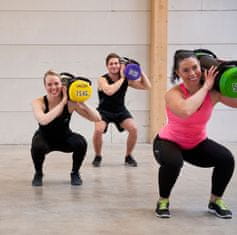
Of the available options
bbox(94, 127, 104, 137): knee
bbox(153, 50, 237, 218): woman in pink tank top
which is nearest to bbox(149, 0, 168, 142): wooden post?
bbox(94, 127, 104, 137): knee

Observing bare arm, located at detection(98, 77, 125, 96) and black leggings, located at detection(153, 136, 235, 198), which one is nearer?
black leggings, located at detection(153, 136, 235, 198)

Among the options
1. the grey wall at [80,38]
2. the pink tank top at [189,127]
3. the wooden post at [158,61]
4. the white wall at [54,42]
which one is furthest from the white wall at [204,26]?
the pink tank top at [189,127]

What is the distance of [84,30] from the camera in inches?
231

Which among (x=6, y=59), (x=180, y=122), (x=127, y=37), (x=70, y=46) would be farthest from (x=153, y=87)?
(x=180, y=122)

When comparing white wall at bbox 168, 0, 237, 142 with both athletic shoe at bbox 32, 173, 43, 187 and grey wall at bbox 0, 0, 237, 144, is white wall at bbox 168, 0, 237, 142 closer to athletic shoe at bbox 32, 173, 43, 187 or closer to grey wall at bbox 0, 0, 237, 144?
grey wall at bbox 0, 0, 237, 144

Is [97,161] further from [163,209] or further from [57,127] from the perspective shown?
[163,209]

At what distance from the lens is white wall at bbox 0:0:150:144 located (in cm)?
580

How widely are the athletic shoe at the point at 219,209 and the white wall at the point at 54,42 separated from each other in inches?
119

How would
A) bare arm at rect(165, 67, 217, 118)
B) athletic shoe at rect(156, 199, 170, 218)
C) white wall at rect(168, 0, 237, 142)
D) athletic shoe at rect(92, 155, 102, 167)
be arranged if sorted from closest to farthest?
1. bare arm at rect(165, 67, 217, 118)
2. athletic shoe at rect(156, 199, 170, 218)
3. athletic shoe at rect(92, 155, 102, 167)
4. white wall at rect(168, 0, 237, 142)

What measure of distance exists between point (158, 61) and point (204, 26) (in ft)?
2.18

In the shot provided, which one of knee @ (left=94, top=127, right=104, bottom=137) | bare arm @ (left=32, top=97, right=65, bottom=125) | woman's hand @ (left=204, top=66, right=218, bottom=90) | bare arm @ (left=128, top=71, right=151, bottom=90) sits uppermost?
woman's hand @ (left=204, top=66, right=218, bottom=90)

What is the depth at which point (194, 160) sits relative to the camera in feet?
10.2

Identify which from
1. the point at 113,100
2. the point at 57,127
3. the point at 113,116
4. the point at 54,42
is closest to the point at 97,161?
the point at 113,116

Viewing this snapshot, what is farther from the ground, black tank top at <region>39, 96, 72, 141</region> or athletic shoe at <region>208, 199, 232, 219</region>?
black tank top at <region>39, 96, 72, 141</region>
